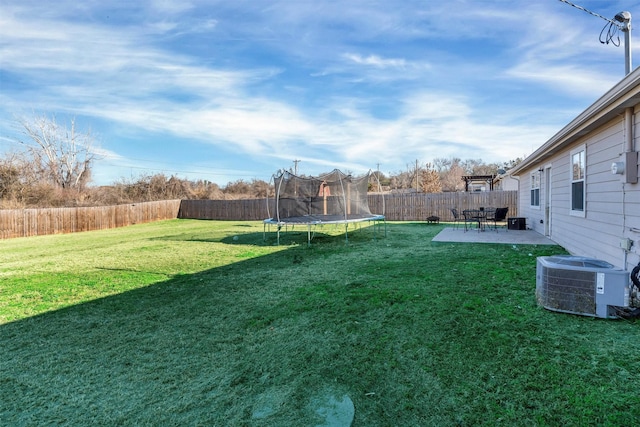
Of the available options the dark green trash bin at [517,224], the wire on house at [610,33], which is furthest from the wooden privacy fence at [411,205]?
the wire on house at [610,33]

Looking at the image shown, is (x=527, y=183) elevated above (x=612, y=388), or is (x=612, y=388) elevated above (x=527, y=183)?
(x=527, y=183)

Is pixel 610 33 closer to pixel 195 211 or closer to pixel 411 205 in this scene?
pixel 411 205

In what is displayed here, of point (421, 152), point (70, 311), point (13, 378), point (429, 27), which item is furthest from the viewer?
point (421, 152)

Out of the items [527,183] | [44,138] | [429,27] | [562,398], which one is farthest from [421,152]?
[562,398]

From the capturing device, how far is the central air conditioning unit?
293 cm

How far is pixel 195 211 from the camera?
2247 centimetres

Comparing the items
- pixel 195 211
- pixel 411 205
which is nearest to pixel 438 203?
pixel 411 205

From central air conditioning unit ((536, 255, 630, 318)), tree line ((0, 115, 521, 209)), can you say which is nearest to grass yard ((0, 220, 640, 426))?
central air conditioning unit ((536, 255, 630, 318))

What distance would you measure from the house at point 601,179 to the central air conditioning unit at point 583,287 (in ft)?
3.88

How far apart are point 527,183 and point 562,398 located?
39.3 feet

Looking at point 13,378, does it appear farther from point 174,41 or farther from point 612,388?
point 174,41

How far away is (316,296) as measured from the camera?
3.96 metres

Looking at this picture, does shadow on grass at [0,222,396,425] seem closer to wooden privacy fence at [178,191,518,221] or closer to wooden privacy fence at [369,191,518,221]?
wooden privacy fence at [178,191,518,221]

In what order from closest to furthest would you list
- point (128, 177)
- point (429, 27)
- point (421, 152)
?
point (429, 27)
point (128, 177)
point (421, 152)
